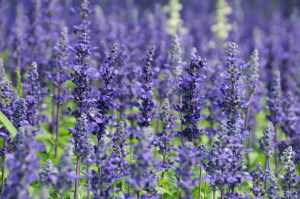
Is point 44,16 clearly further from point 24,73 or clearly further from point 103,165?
point 103,165

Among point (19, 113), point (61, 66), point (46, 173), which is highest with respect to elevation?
point (61, 66)

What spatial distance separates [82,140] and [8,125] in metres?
0.99

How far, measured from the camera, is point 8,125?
7.65 metres

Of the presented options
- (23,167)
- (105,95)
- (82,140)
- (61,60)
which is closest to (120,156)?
(82,140)

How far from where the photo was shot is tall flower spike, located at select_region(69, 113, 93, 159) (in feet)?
23.7

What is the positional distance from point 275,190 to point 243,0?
25588 millimetres

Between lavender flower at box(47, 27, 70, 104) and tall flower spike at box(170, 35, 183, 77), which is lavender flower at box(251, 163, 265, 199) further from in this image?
lavender flower at box(47, 27, 70, 104)

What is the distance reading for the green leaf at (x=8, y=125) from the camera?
300 inches

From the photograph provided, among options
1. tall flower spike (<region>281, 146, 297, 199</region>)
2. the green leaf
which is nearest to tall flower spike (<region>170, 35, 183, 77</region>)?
tall flower spike (<region>281, 146, 297, 199</region>)

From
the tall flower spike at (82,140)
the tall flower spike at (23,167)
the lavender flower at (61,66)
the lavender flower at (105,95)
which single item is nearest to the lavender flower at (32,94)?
the lavender flower at (61,66)

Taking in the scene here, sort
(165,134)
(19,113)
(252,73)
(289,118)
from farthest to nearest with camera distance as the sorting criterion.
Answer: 1. (289,118)
2. (252,73)
3. (165,134)
4. (19,113)

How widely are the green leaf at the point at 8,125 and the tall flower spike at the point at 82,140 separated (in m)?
0.76

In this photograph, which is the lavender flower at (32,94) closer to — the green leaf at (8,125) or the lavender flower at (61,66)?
the lavender flower at (61,66)

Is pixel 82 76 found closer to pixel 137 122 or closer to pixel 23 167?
pixel 137 122
